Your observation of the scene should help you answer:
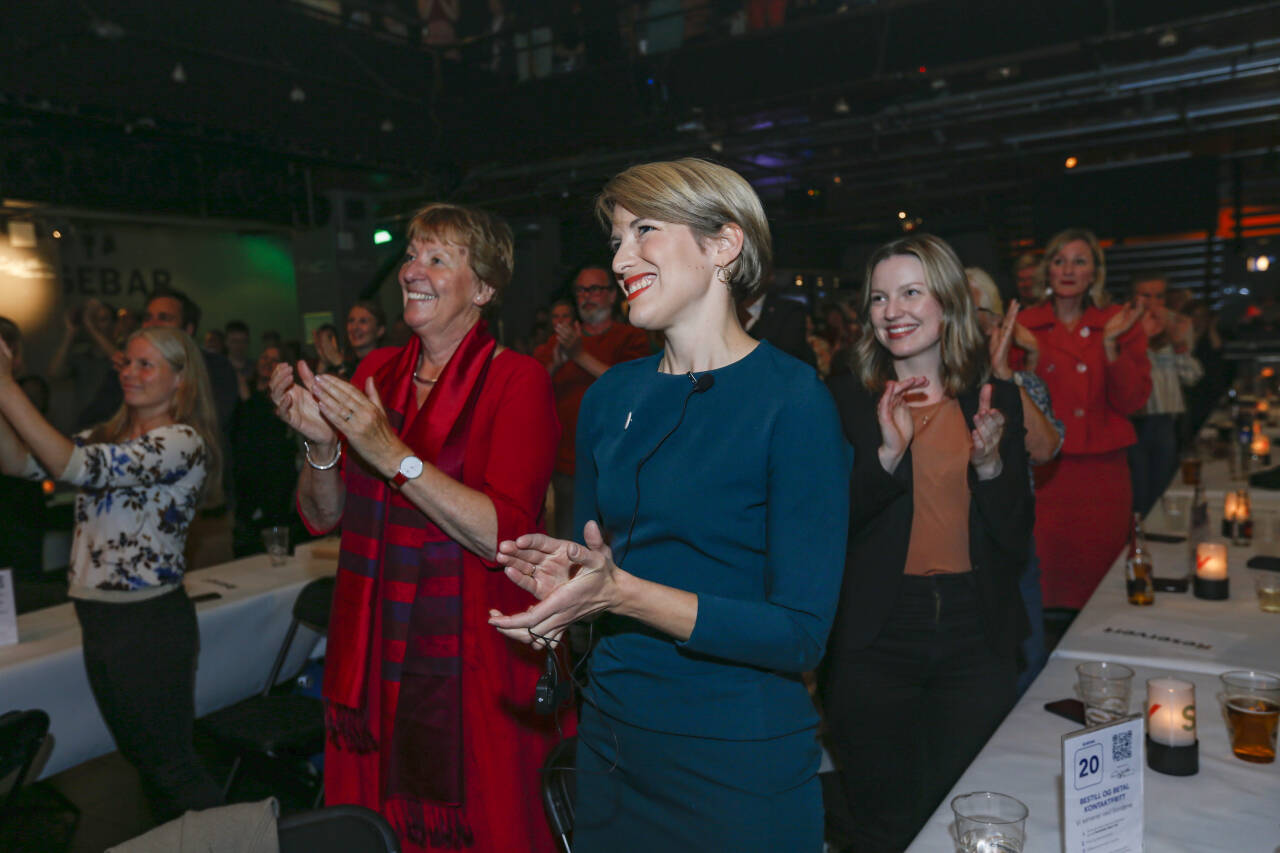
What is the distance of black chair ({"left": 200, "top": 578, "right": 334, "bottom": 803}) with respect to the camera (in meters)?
2.58

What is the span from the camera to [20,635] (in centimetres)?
268

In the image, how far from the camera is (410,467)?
1568 millimetres

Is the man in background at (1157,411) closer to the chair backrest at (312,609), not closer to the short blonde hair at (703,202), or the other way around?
the chair backrest at (312,609)

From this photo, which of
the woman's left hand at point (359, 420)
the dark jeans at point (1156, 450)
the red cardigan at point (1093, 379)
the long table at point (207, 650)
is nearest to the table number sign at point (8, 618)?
the long table at point (207, 650)

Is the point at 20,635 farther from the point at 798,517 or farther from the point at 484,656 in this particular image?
the point at 798,517

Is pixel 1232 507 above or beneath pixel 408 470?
beneath

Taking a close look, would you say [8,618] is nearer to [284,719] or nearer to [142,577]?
[142,577]

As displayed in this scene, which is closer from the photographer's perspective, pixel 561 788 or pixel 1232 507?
pixel 561 788

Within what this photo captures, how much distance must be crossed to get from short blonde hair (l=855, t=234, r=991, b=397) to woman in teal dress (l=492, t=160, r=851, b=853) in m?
0.91

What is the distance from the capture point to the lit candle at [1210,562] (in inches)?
91.9

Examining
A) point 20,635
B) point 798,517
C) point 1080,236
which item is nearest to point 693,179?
point 798,517

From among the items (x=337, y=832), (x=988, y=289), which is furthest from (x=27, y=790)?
(x=988, y=289)

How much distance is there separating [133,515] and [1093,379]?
345 centimetres

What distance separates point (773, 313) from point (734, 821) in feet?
8.62
